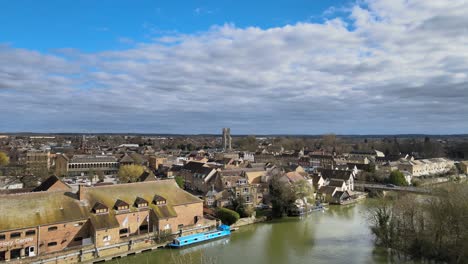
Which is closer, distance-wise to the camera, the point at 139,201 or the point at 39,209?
the point at 39,209

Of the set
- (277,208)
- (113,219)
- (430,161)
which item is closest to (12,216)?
(113,219)

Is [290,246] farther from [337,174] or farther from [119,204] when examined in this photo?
[337,174]

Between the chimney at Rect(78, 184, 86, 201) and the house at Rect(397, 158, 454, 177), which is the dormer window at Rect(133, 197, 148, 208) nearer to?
the chimney at Rect(78, 184, 86, 201)

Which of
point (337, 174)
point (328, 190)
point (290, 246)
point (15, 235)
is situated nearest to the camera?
point (15, 235)

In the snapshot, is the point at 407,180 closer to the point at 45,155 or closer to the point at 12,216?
the point at 12,216

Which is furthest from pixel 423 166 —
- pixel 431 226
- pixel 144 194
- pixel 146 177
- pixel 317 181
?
pixel 144 194

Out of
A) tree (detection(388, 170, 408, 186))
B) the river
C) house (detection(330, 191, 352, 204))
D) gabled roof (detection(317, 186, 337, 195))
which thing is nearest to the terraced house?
the river
